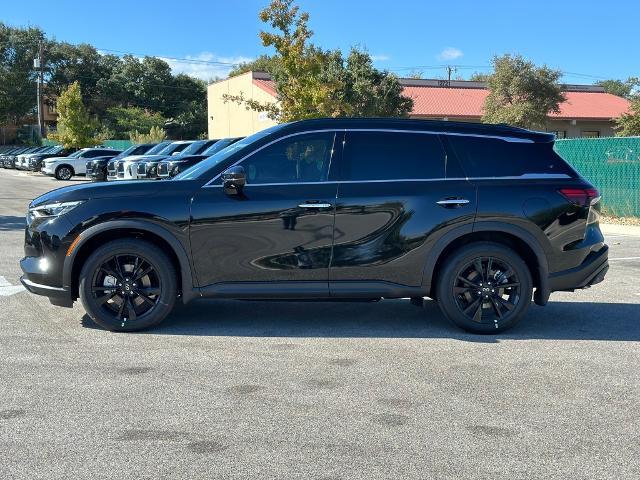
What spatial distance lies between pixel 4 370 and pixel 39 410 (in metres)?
0.96

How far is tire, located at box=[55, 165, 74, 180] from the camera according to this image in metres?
35.6

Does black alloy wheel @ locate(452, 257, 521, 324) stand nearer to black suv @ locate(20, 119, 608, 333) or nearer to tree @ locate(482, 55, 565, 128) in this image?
black suv @ locate(20, 119, 608, 333)

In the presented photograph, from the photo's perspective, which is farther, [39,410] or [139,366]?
[139,366]

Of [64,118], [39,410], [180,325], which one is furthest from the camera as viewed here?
[64,118]

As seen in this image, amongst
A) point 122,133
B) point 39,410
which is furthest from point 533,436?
point 122,133

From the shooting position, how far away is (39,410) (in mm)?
4324

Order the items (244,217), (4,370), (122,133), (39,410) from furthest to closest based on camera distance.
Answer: (122,133) → (244,217) → (4,370) → (39,410)

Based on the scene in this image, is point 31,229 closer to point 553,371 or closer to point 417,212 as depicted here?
point 417,212

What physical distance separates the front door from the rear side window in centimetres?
131

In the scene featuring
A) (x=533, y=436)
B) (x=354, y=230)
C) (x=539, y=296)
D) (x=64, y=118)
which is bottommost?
(x=533, y=436)

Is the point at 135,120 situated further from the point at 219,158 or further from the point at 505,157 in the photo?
the point at 505,157

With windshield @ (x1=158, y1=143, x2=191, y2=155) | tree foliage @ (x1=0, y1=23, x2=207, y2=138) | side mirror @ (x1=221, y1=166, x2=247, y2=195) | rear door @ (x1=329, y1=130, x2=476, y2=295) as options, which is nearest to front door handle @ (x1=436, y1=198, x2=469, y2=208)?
rear door @ (x1=329, y1=130, x2=476, y2=295)

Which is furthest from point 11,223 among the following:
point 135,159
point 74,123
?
point 74,123

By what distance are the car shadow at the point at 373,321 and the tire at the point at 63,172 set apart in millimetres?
30552
